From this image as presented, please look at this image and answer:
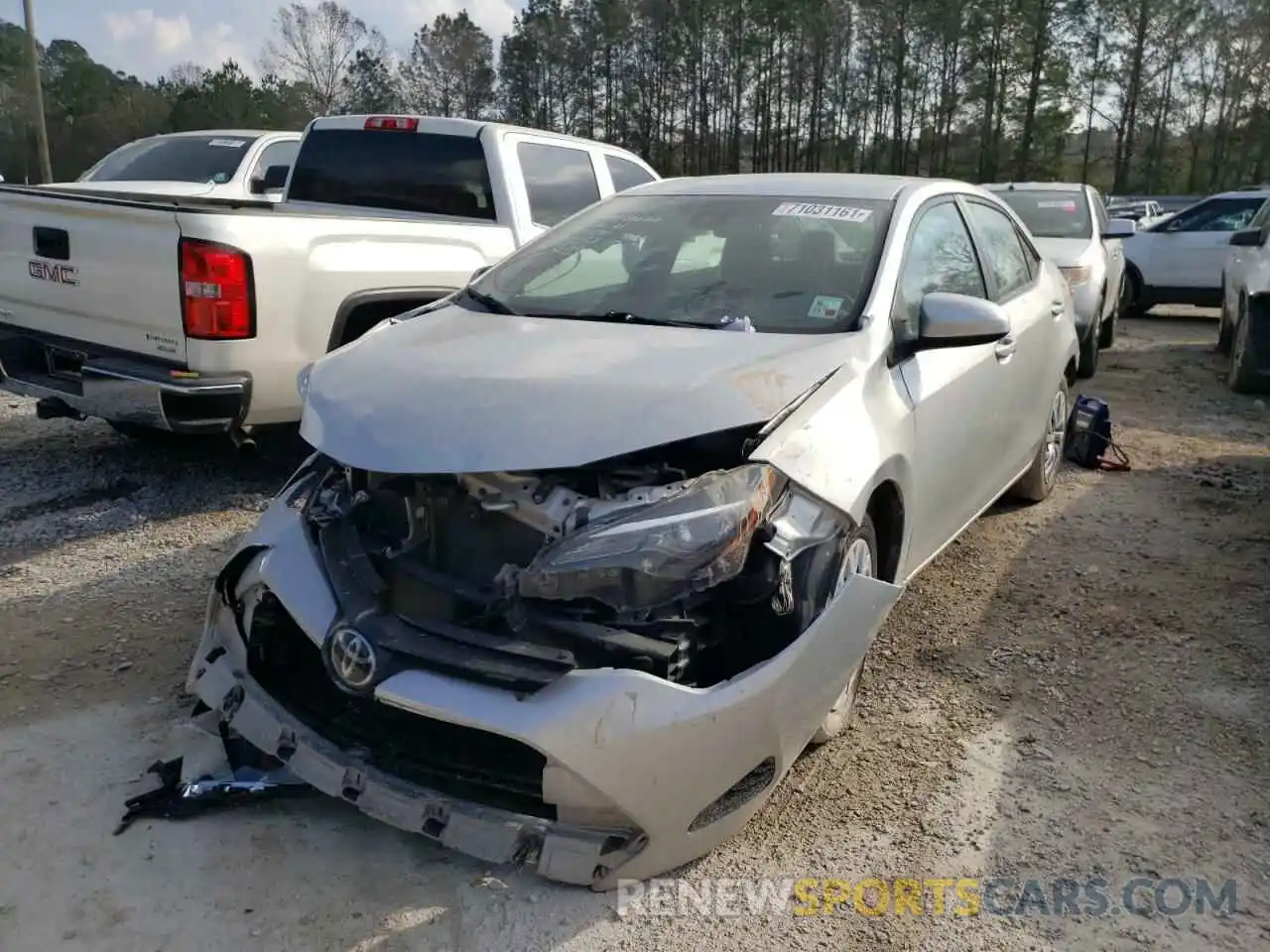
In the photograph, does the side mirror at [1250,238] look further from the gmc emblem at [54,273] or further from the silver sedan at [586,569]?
the gmc emblem at [54,273]

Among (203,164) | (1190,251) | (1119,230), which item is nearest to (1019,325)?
(1119,230)

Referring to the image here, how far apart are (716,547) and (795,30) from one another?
56.9 meters

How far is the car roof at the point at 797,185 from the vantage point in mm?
4176

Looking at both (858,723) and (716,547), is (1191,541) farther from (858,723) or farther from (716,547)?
(716,547)

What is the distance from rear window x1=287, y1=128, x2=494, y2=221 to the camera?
6.55 metres

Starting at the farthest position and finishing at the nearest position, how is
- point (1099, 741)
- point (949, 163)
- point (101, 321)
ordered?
point (949, 163), point (101, 321), point (1099, 741)

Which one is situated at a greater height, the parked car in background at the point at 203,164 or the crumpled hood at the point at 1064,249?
the parked car in background at the point at 203,164

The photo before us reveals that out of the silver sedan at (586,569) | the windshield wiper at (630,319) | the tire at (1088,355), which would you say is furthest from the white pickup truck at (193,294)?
the tire at (1088,355)

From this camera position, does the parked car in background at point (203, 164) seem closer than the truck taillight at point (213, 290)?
No

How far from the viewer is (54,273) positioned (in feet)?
17.3

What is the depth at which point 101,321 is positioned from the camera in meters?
5.14

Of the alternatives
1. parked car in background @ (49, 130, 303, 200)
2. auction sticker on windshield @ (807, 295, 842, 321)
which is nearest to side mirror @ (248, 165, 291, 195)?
parked car in background @ (49, 130, 303, 200)

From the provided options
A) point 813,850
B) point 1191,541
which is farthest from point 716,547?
point 1191,541

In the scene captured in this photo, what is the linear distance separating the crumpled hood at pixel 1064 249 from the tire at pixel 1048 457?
3.63 m
